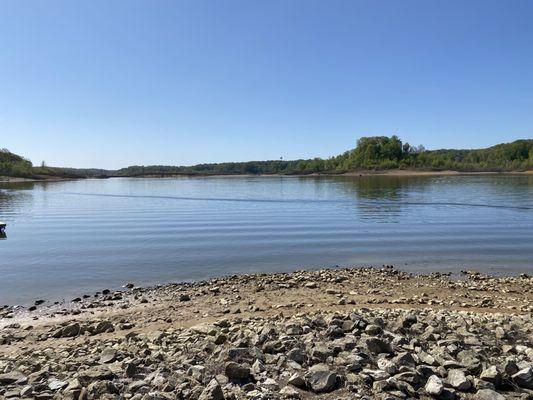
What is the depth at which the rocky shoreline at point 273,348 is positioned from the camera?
5.82 m

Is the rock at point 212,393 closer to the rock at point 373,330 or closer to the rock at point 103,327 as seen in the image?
the rock at point 373,330

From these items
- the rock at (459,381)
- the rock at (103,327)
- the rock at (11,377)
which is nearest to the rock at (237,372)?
the rock at (459,381)

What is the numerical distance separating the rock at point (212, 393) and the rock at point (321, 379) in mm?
1231

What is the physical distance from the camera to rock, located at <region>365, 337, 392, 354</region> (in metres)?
6.88

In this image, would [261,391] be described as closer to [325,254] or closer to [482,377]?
[482,377]

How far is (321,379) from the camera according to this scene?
5.95 meters

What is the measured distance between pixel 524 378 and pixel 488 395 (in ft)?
2.63

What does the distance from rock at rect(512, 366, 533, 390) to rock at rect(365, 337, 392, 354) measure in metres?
1.72

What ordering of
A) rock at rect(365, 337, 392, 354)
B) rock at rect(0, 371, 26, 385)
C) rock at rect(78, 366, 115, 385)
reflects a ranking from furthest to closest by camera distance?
rock at rect(365, 337, 392, 354)
rock at rect(0, 371, 26, 385)
rock at rect(78, 366, 115, 385)

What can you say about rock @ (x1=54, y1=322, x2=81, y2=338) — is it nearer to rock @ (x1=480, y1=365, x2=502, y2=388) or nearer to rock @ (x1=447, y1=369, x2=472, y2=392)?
rock @ (x1=447, y1=369, x2=472, y2=392)

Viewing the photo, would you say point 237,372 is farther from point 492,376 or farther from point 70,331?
point 70,331

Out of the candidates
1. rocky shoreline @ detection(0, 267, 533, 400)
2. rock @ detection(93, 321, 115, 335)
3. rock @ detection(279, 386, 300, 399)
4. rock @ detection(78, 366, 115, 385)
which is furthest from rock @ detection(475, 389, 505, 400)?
rock @ detection(93, 321, 115, 335)

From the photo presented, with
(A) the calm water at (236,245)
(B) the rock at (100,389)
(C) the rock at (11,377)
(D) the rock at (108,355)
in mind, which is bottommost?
(A) the calm water at (236,245)

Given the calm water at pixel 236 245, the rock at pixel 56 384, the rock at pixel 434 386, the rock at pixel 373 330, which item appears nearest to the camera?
the rock at pixel 434 386
